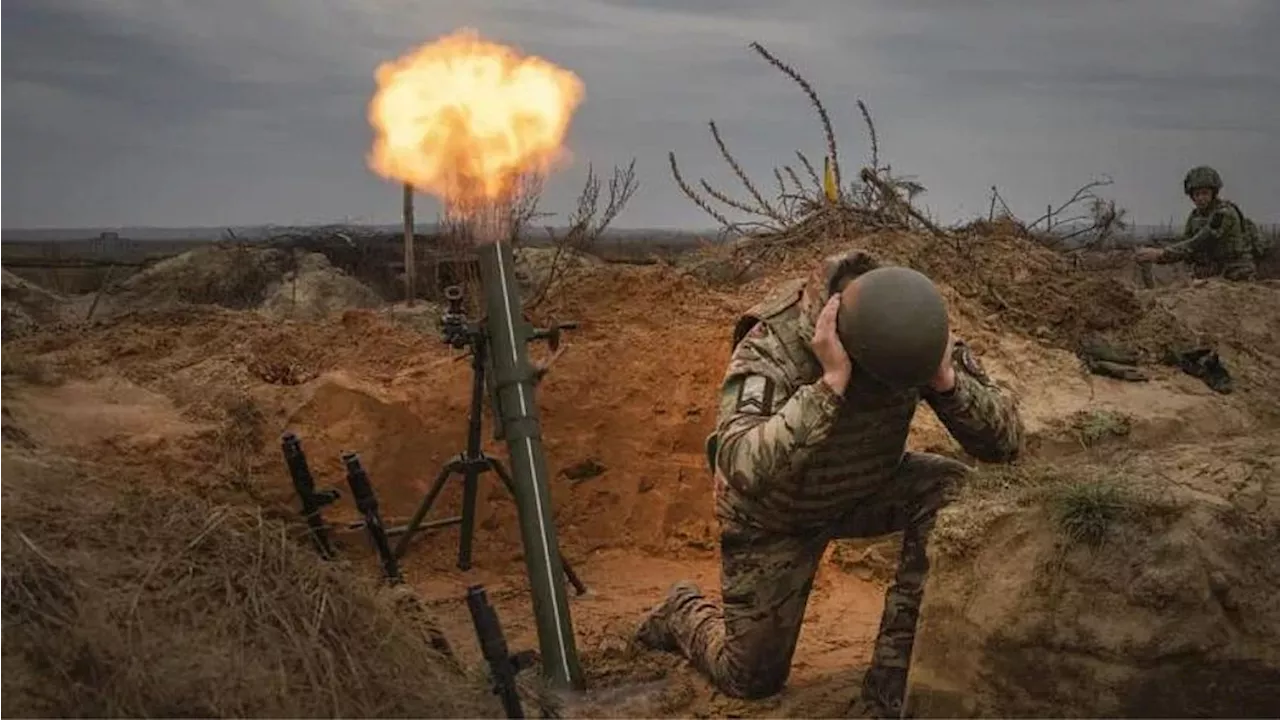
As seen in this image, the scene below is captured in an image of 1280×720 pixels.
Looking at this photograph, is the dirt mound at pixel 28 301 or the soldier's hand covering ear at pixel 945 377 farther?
the dirt mound at pixel 28 301

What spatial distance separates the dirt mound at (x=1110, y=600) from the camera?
434cm

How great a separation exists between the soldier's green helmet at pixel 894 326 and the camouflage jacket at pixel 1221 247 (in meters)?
9.07

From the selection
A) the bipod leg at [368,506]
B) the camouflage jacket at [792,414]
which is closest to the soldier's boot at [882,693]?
the camouflage jacket at [792,414]

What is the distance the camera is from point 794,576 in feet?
18.1

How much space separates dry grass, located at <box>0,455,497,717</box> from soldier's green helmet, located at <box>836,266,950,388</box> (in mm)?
1713

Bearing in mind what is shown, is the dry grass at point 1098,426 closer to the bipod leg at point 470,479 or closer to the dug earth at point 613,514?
the dug earth at point 613,514

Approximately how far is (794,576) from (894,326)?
1292 mm

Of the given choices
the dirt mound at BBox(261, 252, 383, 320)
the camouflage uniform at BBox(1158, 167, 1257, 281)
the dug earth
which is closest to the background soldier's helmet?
the camouflage uniform at BBox(1158, 167, 1257, 281)

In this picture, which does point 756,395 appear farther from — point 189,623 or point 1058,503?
point 189,623

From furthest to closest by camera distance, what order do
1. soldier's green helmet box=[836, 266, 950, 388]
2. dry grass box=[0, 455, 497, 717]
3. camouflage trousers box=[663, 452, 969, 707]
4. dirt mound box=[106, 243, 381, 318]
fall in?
1. dirt mound box=[106, 243, 381, 318]
2. camouflage trousers box=[663, 452, 969, 707]
3. soldier's green helmet box=[836, 266, 950, 388]
4. dry grass box=[0, 455, 497, 717]

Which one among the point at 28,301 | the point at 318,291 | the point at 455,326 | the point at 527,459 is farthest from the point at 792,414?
the point at 318,291

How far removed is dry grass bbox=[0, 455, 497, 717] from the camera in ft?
12.2

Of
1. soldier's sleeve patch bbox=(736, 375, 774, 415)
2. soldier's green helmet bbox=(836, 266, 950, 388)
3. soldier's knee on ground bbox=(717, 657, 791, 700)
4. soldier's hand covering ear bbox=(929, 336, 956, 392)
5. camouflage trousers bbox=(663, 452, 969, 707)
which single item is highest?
soldier's green helmet bbox=(836, 266, 950, 388)

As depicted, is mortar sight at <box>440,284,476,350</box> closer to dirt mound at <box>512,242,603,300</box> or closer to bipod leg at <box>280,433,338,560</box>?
bipod leg at <box>280,433,338,560</box>
